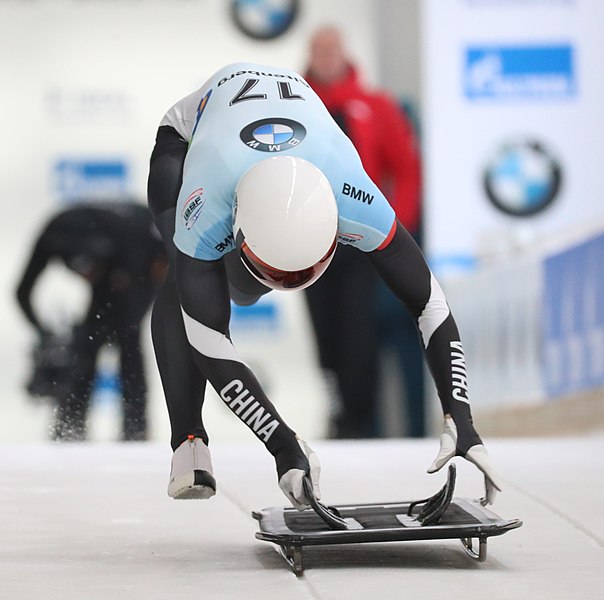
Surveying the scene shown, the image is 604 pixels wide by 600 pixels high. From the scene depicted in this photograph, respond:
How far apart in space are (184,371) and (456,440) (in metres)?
0.98

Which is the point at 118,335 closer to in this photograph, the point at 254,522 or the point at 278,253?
the point at 254,522

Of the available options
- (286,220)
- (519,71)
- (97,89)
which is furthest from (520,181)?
(286,220)

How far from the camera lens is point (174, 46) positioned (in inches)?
339

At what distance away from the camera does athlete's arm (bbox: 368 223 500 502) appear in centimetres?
339

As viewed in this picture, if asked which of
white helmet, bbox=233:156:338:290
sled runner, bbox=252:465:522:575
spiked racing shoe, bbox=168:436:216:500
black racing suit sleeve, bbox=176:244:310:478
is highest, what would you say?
white helmet, bbox=233:156:338:290

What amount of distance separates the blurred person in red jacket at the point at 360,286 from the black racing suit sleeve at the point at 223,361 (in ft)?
16.0

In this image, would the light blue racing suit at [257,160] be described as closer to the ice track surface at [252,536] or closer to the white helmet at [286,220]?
the white helmet at [286,220]

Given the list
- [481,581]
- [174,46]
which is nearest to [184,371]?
[481,581]

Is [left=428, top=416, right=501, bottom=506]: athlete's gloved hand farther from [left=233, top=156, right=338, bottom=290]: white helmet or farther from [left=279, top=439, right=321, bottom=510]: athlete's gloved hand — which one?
[left=233, top=156, right=338, bottom=290]: white helmet

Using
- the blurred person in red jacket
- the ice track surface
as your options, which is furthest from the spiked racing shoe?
the blurred person in red jacket

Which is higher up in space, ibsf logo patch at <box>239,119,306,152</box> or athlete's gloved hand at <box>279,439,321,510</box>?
ibsf logo patch at <box>239,119,306,152</box>

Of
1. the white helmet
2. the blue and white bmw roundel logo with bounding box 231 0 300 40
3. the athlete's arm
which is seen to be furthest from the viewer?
the blue and white bmw roundel logo with bounding box 231 0 300 40

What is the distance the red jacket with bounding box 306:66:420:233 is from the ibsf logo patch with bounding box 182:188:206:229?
493 centimetres

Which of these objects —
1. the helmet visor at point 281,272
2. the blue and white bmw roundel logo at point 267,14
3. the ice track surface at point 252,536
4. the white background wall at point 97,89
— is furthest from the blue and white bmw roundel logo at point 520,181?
the helmet visor at point 281,272
